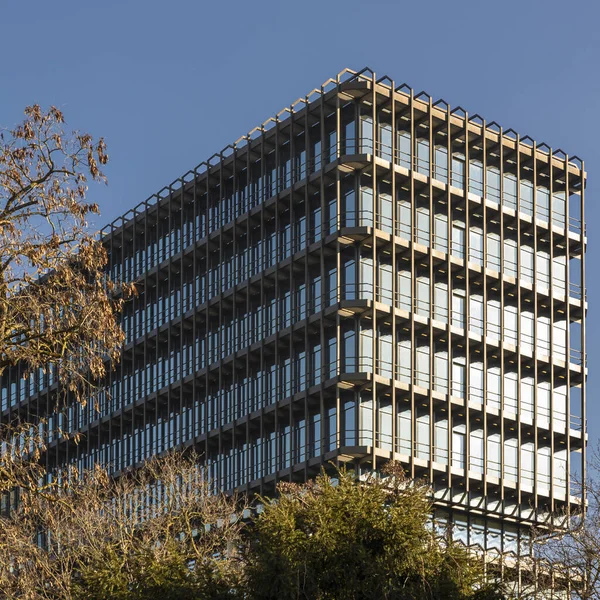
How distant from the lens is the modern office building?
243 feet

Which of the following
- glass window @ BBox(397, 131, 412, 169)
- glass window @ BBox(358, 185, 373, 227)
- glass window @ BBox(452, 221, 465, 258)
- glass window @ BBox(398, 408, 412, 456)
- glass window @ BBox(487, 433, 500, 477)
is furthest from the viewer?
glass window @ BBox(452, 221, 465, 258)

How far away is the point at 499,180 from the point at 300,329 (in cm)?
1528

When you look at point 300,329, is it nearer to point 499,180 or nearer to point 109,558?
point 499,180

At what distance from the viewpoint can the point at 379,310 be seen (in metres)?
73.4

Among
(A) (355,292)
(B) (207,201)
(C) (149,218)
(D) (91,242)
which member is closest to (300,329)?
(A) (355,292)

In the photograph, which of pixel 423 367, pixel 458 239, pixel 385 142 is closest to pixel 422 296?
pixel 423 367

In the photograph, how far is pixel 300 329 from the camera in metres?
75.8

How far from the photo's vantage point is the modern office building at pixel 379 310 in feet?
243

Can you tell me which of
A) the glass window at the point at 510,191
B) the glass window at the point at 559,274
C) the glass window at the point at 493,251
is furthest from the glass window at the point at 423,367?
the glass window at the point at 559,274

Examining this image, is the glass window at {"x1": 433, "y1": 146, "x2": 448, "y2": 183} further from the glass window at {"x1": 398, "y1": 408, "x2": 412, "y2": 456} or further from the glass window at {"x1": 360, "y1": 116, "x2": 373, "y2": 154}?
the glass window at {"x1": 398, "y1": 408, "x2": 412, "y2": 456}

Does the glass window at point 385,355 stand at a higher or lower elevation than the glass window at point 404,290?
lower

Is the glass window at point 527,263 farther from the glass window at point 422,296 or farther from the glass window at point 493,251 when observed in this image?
the glass window at point 422,296

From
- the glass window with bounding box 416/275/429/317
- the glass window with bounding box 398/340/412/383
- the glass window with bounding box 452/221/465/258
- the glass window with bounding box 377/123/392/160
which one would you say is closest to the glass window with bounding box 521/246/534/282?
the glass window with bounding box 452/221/465/258

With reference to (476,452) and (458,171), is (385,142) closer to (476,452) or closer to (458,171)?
(458,171)
